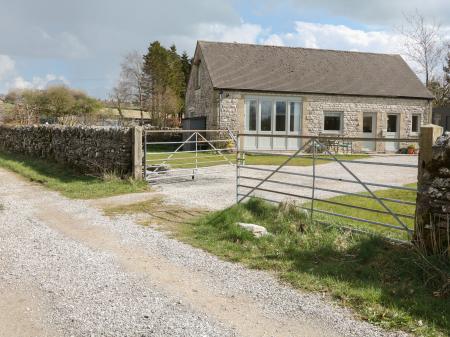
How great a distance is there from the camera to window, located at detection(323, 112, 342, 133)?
26.8m

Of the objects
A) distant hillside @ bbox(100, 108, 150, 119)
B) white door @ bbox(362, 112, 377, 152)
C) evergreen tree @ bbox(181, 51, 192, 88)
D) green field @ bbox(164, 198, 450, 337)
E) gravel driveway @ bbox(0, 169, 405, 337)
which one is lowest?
gravel driveway @ bbox(0, 169, 405, 337)

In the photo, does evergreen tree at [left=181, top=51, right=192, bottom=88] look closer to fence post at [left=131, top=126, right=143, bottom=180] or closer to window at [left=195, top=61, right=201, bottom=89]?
window at [left=195, top=61, right=201, bottom=89]

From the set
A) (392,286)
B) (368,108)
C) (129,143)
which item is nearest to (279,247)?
(392,286)

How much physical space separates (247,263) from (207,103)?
20604 mm

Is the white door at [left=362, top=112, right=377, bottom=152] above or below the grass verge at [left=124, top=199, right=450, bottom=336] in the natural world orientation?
above

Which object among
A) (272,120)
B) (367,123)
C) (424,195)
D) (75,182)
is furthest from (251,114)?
(424,195)

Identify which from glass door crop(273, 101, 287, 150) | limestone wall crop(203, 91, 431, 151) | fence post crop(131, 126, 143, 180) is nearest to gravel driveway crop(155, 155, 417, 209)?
fence post crop(131, 126, 143, 180)

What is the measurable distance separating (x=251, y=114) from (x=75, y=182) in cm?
1332

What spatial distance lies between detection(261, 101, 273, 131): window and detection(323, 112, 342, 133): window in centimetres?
347

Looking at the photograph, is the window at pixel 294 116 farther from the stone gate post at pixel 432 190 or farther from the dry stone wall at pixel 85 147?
the stone gate post at pixel 432 190

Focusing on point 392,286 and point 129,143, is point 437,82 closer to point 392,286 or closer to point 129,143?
point 129,143

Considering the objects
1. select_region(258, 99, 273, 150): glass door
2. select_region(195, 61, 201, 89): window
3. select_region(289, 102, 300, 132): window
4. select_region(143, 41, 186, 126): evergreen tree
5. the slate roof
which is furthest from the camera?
select_region(143, 41, 186, 126): evergreen tree

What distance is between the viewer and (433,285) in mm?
5168

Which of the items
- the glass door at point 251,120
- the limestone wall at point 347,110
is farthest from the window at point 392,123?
the glass door at point 251,120
